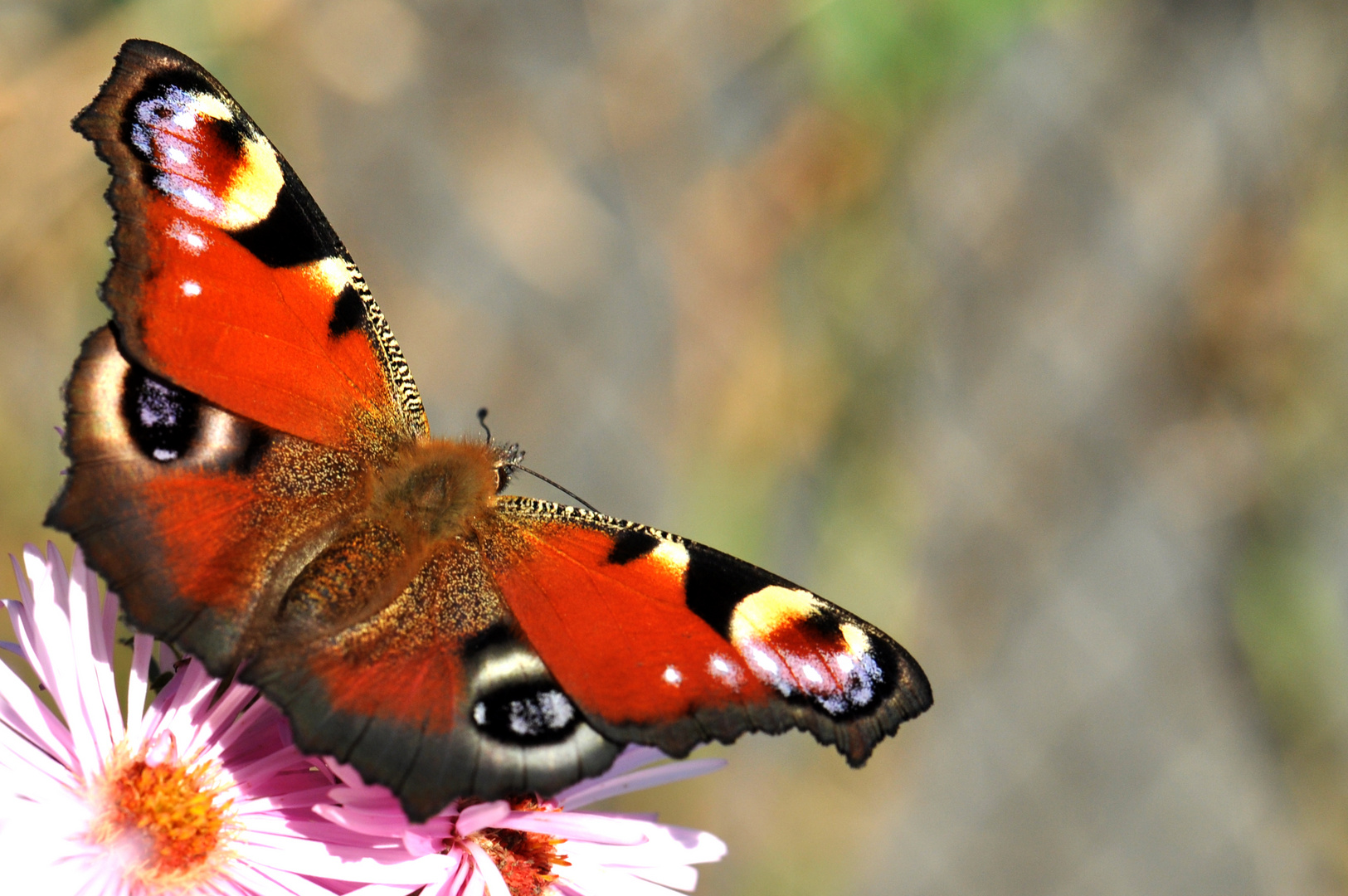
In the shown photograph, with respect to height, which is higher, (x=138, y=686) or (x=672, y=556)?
(x=672, y=556)

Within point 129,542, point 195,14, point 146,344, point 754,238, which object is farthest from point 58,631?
point 754,238

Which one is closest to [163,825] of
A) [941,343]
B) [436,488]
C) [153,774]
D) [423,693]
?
[153,774]

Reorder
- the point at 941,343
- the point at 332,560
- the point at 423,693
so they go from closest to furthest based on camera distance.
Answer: the point at 423,693 < the point at 332,560 < the point at 941,343

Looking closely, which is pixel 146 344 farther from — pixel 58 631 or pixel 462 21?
pixel 462 21

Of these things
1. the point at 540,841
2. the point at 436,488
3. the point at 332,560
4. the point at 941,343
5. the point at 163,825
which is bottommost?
the point at 163,825

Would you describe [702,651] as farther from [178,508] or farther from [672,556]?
[178,508]

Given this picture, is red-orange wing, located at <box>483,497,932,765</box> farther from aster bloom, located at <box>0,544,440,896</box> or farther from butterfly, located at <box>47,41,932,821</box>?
aster bloom, located at <box>0,544,440,896</box>
